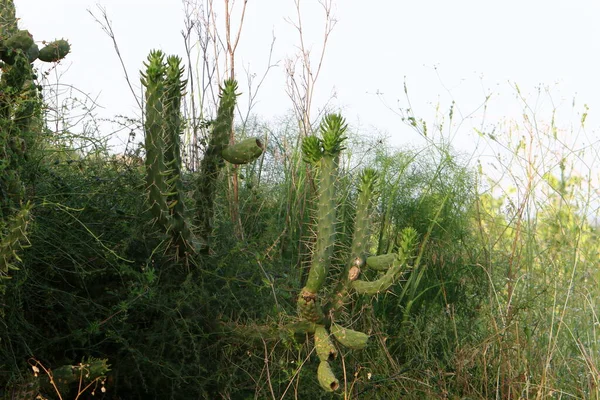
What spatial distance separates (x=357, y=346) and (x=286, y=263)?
155 centimetres

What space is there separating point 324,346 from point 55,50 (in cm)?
176

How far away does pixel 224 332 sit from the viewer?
10.9 feet

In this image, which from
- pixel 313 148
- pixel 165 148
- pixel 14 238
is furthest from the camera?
pixel 165 148

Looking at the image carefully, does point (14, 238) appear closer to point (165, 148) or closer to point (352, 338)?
point (165, 148)

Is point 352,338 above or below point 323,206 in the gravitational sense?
below

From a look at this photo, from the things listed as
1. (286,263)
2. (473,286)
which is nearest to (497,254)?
(473,286)

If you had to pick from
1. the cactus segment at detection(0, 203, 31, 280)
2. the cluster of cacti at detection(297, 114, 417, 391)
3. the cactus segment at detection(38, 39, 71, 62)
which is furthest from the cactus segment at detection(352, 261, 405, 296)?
the cactus segment at detection(38, 39, 71, 62)

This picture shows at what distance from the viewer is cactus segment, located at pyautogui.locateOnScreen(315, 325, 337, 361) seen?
290cm

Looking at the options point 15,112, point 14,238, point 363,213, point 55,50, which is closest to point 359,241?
point 363,213

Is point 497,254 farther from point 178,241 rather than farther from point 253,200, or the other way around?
point 178,241

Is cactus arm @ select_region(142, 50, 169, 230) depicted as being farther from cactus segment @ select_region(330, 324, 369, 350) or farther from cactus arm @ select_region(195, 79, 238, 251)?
cactus segment @ select_region(330, 324, 369, 350)

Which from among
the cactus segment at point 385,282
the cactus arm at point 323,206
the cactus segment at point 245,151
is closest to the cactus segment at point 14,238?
the cactus segment at point 245,151

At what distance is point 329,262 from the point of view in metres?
3.01

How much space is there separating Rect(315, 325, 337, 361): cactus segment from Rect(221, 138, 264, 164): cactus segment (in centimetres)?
77
